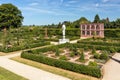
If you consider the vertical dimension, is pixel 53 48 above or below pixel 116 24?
below

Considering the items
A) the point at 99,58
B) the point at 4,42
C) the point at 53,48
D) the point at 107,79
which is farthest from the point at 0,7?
the point at 107,79

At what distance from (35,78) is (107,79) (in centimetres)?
501

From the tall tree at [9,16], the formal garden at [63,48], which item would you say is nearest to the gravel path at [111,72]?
the formal garden at [63,48]

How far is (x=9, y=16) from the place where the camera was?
52000 mm

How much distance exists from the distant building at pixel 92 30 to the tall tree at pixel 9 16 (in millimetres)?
25855

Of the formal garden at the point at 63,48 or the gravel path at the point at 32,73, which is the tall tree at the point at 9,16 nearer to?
the formal garden at the point at 63,48

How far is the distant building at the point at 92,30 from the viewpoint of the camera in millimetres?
→ 38537

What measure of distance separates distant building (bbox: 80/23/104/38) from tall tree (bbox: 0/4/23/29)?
2586 centimetres

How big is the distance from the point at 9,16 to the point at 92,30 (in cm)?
2961

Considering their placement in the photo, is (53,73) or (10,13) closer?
(53,73)

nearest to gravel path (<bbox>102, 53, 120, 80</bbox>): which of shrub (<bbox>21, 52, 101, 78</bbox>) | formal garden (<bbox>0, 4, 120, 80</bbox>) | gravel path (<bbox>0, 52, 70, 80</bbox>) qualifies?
formal garden (<bbox>0, 4, 120, 80</bbox>)

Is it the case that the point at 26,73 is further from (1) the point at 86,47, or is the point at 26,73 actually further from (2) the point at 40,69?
(1) the point at 86,47

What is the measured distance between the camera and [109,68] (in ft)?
42.0

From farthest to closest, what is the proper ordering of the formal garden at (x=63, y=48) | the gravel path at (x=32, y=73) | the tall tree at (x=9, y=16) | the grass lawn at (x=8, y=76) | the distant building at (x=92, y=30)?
the tall tree at (x=9, y=16)
the distant building at (x=92, y=30)
the formal garden at (x=63, y=48)
the gravel path at (x=32, y=73)
the grass lawn at (x=8, y=76)
